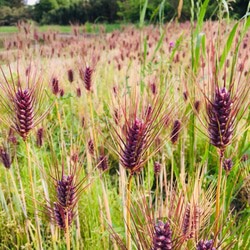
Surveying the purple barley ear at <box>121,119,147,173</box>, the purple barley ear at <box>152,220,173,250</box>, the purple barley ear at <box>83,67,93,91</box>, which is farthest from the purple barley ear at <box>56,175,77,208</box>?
the purple barley ear at <box>83,67,93,91</box>

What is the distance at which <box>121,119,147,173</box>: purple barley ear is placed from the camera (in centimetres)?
68

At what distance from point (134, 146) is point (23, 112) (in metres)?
0.38

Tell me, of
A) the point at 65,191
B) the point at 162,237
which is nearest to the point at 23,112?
the point at 65,191

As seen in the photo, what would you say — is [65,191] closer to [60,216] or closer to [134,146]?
[60,216]

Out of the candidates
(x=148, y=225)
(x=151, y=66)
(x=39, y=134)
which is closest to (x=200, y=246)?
(x=148, y=225)

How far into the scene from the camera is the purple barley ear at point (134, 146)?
2.24 ft

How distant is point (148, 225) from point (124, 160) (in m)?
0.16

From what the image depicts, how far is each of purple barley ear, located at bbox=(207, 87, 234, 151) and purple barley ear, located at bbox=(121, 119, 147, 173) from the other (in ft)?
0.59

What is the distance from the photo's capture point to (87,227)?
4.94ft

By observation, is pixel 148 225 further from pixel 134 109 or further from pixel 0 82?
pixel 0 82

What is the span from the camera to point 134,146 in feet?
2.26

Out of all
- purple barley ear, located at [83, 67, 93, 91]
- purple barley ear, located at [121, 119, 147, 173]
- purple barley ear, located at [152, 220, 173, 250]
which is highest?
purple barley ear, located at [83, 67, 93, 91]

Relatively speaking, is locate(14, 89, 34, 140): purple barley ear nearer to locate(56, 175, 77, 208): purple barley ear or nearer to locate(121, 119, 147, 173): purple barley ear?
locate(56, 175, 77, 208): purple barley ear

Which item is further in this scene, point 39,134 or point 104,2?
point 104,2
